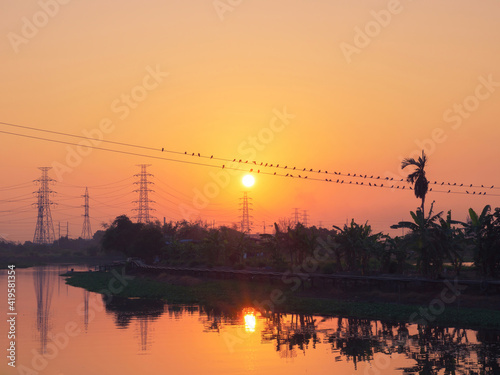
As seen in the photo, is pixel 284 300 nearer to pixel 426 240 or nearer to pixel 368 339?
pixel 426 240

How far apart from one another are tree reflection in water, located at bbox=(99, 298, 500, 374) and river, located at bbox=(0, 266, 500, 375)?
6 cm

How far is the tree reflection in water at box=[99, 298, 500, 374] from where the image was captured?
105 ft

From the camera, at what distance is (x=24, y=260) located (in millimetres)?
178250

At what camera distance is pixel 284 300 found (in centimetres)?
5906

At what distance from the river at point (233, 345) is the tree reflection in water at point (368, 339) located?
0.06 metres

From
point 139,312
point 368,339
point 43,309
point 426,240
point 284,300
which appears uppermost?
point 426,240

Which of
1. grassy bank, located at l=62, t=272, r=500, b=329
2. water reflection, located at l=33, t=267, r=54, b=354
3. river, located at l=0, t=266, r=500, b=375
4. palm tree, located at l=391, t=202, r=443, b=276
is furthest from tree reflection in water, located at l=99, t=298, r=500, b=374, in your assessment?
palm tree, located at l=391, t=202, r=443, b=276

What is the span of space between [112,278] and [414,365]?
72424 mm

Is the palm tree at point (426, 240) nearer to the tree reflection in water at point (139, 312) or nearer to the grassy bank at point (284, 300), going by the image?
the grassy bank at point (284, 300)

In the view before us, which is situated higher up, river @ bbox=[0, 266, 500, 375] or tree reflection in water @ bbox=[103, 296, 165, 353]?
tree reflection in water @ bbox=[103, 296, 165, 353]

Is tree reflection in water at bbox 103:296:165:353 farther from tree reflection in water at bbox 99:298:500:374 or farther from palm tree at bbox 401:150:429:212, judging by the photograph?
palm tree at bbox 401:150:429:212

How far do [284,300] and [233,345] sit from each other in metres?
22.2

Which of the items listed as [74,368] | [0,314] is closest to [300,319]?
[74,368]

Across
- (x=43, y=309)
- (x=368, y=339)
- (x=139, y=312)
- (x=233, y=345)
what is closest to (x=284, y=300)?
(x=139, y=312)
